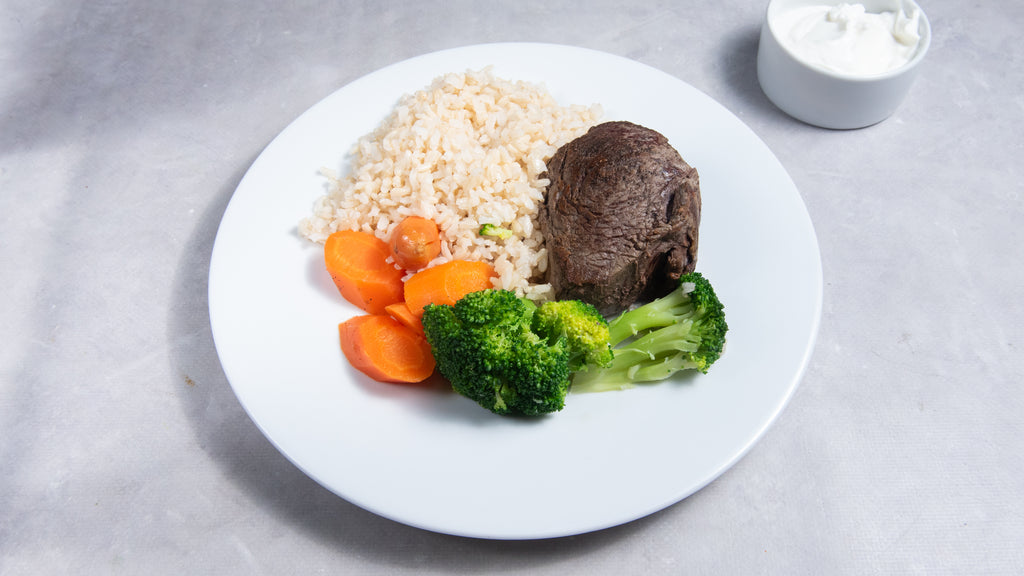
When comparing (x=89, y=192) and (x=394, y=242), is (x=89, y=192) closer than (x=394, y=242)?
No

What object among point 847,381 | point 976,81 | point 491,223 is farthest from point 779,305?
point 976,81

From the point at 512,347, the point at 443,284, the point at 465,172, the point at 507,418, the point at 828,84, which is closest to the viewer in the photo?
the point at 512,347

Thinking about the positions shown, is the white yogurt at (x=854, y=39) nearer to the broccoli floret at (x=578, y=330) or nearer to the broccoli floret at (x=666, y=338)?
the broccoli floret at (x=666, y=338)

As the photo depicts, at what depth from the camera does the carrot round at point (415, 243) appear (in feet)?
11.4

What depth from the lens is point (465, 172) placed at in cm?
378

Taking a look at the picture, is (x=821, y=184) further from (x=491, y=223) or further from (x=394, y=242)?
(x=394, y=242)

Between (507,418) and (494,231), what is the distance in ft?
3.00

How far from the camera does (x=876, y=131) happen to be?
16.3ft

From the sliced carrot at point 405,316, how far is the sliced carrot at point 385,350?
1.0 inches

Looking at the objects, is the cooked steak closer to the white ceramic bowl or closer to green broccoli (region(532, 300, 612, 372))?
green broccoli (region(532, 300, 612, 372))

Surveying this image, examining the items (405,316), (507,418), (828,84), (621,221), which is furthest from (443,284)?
(828,84)

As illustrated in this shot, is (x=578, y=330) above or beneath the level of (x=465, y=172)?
beneath

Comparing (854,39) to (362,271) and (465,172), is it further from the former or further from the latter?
(362,271)

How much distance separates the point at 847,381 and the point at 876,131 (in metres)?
1.92
